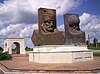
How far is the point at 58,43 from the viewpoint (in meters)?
17.0

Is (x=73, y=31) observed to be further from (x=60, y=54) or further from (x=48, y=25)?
(x=60, y=54)

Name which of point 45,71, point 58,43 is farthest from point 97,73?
point 58,43

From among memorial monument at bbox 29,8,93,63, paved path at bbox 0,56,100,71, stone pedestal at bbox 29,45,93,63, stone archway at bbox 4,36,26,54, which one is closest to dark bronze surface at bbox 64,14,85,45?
memorial monument at bbox 29,8,93,63

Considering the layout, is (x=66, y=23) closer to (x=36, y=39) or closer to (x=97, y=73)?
(x=36, y=39)

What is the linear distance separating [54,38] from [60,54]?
2.26 metres

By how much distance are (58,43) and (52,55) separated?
1929mm

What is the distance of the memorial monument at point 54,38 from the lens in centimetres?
1614

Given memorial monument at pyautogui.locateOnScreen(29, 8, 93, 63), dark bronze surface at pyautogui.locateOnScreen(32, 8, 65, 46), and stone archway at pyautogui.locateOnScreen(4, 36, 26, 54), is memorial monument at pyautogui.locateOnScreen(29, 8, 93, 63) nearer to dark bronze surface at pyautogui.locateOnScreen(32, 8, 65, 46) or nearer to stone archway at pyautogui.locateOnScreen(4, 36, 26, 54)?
dark bronze surface at pyautogui.locateOnScreen(32, 8, 65, 46)

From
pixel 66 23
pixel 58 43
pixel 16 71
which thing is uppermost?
pixel 66 23

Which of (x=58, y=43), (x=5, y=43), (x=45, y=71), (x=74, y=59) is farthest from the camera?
(x=5, y=43)

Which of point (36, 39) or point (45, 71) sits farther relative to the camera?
point (36, 39)

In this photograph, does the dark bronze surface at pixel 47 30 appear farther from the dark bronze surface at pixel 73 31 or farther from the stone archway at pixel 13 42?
the stone archway at pixel 13 42

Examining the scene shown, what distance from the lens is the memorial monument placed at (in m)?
16.1

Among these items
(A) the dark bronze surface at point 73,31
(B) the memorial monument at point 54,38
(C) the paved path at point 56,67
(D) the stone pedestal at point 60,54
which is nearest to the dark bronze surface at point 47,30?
(B) the memorial monument at point 54,38
